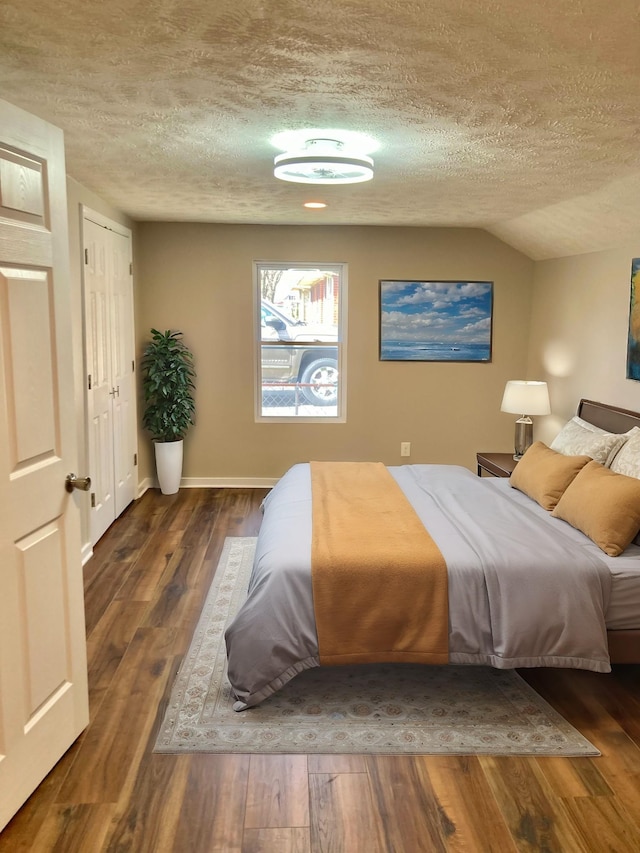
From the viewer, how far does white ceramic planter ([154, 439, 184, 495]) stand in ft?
18.8

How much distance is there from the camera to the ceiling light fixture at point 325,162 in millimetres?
3047

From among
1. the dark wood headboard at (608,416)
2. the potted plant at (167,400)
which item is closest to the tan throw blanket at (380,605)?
the dark wood headboard at (608,416)

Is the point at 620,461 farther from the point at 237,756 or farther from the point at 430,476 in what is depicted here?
the point at 237,756

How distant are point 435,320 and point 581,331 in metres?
1.36

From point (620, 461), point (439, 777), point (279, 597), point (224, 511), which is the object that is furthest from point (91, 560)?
point (620, 461)

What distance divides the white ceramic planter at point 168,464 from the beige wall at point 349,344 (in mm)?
231

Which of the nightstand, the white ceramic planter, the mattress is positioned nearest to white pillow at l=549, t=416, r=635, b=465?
the nightstand

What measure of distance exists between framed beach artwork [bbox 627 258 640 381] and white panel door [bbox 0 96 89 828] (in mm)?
3396

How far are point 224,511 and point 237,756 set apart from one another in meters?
3.03

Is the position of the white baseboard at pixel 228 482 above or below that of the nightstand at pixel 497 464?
below

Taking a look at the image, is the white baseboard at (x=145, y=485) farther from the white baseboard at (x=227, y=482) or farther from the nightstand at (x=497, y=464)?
the nightstand at (x=497, y=464)

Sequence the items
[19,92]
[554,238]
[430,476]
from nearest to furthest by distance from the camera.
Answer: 1. [19,92]
2. [430,476]
3. [554,238]

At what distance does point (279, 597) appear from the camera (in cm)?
276

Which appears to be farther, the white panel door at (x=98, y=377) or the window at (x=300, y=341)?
the window at (x=300, y=341)
